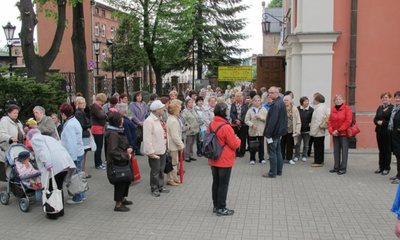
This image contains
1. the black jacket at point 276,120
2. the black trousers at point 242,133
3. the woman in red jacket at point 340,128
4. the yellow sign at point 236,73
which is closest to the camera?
the black jacket at point 276,120

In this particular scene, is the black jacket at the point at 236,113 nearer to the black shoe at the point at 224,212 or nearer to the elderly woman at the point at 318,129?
the elderly woman at the point at 318,129

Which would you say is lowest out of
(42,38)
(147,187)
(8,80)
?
(147,187)

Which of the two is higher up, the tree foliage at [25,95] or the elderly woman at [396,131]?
the tree foliage at [25,95]

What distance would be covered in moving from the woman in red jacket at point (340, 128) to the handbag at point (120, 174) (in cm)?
528

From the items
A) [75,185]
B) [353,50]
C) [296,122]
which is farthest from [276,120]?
[353,50]

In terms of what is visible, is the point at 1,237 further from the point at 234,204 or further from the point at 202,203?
the point at 234,204

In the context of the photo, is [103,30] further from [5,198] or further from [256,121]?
[5,198]

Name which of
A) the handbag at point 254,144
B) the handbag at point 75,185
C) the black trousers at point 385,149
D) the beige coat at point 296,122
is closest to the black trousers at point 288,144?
the beige coat at point 296,122

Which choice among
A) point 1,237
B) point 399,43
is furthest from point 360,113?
point 1,237

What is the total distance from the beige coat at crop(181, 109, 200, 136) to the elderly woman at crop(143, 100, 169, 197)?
304 cm

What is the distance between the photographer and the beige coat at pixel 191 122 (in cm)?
1067

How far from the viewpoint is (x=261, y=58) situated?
643 inches

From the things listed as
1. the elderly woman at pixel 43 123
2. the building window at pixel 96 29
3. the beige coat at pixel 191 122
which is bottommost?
the beige coat at pixel 191 122

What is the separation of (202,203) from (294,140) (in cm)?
453
